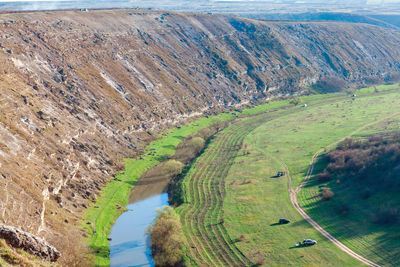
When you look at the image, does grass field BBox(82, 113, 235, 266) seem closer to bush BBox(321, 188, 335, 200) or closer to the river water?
the river water

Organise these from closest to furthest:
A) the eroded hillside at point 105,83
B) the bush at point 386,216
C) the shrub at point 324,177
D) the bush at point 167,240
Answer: the bush at point 167,240 < the bush at point 386,216 < the eroded hillside at point 105,83 < the shrub at point 324,177

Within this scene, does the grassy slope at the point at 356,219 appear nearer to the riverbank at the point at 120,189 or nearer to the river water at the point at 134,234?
the river water at the point at 134,234

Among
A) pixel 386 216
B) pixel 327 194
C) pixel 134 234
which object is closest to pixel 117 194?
pixel 134 234

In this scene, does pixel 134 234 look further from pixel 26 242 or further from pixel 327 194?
pixel 327 194

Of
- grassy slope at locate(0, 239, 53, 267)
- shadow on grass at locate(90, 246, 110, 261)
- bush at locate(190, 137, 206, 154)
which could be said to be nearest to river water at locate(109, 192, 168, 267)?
shadow on grass at locate(90, 246, 110, 261)

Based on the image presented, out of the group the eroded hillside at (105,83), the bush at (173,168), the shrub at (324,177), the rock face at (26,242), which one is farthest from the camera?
the bush at (173,168)

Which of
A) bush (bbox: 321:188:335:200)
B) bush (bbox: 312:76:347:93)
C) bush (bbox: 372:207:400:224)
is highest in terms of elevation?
bush (bbox: 312:76:347:93)

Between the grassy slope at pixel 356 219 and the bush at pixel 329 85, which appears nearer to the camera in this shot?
the grassy slope at pixel 356 219

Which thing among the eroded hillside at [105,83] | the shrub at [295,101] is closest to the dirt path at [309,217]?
the eroded hillside at [105,83]
